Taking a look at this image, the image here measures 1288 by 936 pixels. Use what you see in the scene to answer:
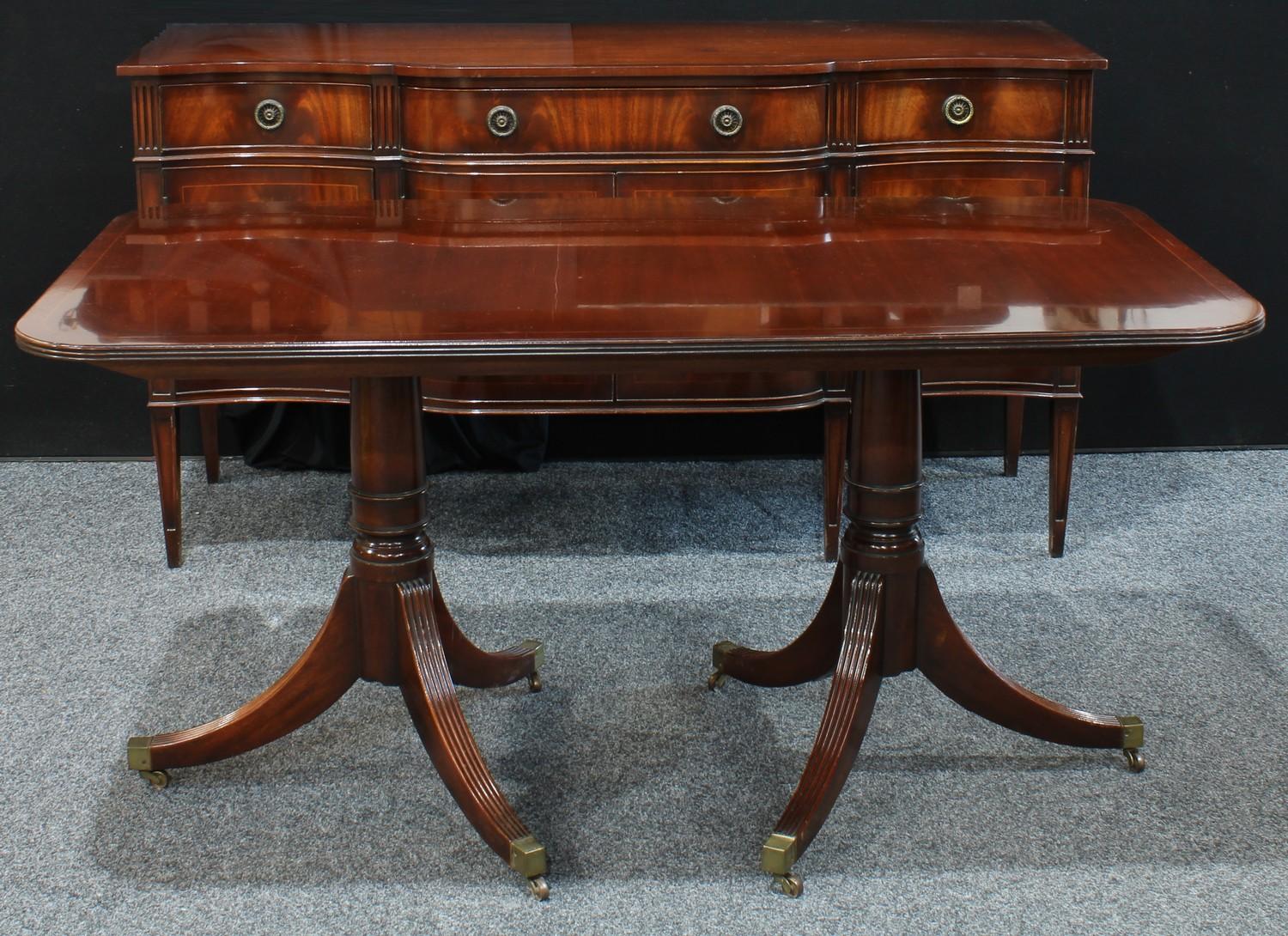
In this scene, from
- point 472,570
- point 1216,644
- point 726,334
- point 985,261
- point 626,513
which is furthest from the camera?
point 626,513

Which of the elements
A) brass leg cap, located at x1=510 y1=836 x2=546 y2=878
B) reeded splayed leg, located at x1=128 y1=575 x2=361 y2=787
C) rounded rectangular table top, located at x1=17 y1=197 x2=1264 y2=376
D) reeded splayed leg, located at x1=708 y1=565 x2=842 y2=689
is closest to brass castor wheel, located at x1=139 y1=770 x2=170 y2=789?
reeded splayed leg, located at x1=128 y1=575 x2=361 y2=787

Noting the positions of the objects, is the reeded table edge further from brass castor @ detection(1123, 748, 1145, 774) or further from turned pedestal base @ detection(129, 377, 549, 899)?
brass castor @ detection(1123, 748, 1145, 774)

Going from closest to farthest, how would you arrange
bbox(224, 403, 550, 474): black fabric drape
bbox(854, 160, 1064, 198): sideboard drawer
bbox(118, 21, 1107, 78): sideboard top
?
1. bbox(118, 21, 1107, 78): sideboard top
2. bbox(854, 160, 1064, 198): sideboard drawer
3. bbox(224, 403, 550, 474): black fabric drape

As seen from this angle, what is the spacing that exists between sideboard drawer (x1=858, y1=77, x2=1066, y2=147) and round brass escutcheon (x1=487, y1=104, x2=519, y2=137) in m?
0.70

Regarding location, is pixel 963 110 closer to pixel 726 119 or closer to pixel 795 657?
pixel 726 119

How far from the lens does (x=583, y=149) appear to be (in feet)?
10.2

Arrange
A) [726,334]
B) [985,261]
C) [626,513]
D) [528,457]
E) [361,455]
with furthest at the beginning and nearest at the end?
[528,457]
[626,513]
[361,455]
[985,261]
[726,334]

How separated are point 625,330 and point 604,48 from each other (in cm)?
162

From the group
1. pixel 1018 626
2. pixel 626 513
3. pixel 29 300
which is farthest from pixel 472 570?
pixel 29 300

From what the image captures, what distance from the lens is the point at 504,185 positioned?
313 cm

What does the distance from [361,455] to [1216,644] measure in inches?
69.6

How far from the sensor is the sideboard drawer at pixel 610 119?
3.09 meters

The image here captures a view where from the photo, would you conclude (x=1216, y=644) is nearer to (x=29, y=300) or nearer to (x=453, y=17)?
(x=453, y=17)

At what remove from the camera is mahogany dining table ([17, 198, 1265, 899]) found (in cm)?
185
